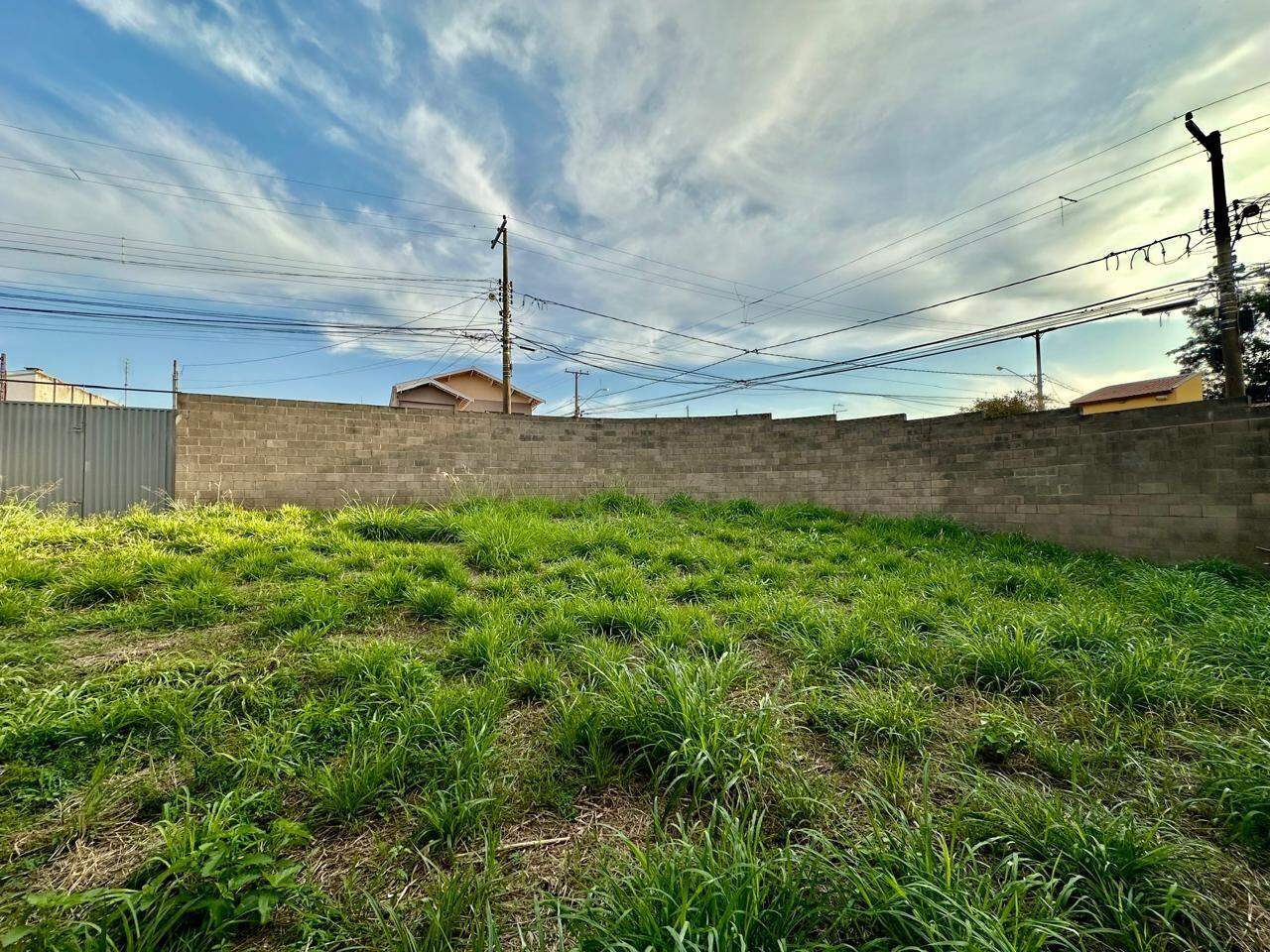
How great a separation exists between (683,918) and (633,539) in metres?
4.10

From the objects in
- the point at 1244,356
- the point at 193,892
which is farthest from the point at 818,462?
the point at 1244,356

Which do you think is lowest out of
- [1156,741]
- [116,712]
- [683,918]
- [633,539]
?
[1156,741]

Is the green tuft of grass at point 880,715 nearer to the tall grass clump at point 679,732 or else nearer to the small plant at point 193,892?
the tall grass clump at point 679,732

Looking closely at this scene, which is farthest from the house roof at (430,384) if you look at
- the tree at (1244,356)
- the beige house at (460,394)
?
the tree at (1244,356)

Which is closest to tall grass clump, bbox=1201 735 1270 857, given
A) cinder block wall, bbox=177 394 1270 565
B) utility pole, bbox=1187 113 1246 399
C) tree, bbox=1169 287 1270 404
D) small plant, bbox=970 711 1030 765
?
small plant, bbox=970 711 1030 765

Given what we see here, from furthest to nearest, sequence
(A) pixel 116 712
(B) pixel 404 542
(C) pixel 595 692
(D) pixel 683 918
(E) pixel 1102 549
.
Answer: (E) pixel 1102 549, (B) pixel 404 542, (C) pixel 595 692, (A) pixel 116 712, (D) pixel 683 918

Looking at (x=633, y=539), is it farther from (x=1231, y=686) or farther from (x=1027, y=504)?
(x=1027, y=504)

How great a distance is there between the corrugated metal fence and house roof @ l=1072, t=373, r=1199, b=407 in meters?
27.3

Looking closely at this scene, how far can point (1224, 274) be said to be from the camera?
7273mm

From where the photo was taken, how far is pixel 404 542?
4.91 m

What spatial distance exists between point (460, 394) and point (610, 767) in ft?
70.3

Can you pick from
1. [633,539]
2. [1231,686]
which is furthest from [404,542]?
[1231,686]

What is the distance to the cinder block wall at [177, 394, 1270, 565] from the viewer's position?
541 cm

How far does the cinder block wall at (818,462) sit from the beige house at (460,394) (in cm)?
1227
